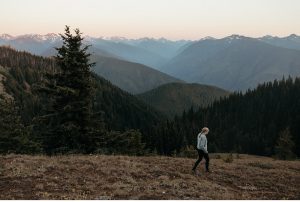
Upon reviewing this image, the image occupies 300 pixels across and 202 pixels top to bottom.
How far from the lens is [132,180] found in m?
22.8

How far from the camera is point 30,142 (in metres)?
41.4

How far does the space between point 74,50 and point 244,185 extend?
2221 centimetres

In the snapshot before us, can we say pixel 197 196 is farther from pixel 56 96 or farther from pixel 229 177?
pixel 56 96

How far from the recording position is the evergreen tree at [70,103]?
3688 cm

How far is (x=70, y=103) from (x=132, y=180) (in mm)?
16258

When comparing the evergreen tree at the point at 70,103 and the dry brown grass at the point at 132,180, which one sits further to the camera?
the evergreen tree at the point at 70,103

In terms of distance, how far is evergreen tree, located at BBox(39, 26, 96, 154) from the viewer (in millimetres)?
36875

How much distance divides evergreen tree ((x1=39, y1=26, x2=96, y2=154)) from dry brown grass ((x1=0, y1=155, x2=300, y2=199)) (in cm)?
821

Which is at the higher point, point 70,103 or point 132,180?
point 70,103

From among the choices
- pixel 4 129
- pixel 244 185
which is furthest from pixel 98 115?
pixel 244 185

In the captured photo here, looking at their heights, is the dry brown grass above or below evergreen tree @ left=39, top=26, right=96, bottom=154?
below

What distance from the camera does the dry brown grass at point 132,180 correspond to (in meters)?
19.7

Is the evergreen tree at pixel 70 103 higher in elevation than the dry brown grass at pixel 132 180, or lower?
higher

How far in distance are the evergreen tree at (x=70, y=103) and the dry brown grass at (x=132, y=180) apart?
821cm
